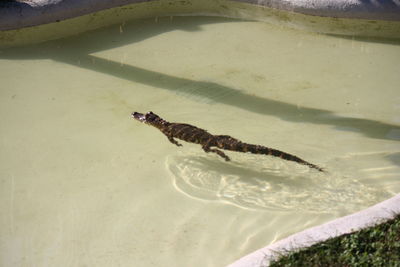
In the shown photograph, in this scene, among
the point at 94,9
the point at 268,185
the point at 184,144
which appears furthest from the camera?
the point at 94,9

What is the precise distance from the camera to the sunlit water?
5402 millimetres

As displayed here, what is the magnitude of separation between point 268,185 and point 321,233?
4.72ft

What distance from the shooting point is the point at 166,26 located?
10.0 meters

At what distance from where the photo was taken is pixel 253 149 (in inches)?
241

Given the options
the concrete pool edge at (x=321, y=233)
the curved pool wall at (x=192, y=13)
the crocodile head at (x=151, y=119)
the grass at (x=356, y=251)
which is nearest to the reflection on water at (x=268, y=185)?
the crocodile head at (x=151, y=119)

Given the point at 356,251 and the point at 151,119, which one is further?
the point at 151,119

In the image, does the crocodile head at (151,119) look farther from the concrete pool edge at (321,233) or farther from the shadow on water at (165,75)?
the concrete pool edge at (321,233)

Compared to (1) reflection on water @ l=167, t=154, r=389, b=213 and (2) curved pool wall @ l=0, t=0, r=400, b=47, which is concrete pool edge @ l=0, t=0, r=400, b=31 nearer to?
(2) curved pool wall @ l=0, t=0, r=400, b=47

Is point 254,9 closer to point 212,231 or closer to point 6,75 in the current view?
point 6,75

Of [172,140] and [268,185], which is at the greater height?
[172,140]

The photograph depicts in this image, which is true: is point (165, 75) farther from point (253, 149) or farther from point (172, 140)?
point (253, 149)

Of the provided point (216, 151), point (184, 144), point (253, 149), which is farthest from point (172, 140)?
point (253, 149)

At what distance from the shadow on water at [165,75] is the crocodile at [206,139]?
108cm

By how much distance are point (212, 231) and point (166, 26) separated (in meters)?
5.46
